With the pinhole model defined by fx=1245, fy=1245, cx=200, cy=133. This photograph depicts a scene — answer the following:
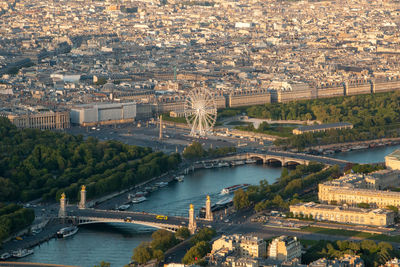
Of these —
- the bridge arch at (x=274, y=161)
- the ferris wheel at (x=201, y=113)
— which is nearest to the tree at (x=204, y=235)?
the bridge arch at (x=274, y=161)

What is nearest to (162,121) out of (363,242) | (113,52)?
(363,242)

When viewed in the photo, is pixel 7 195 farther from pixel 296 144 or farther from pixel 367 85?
pixel 367 85

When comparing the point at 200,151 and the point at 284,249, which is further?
the point at 200,151

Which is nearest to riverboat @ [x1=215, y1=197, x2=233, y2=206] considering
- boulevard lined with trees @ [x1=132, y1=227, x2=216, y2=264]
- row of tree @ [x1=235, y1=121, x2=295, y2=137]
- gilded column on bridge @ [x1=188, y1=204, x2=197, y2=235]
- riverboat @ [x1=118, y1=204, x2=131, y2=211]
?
riverboat @ [x1=118, y1=204, x2=131, y2=211]

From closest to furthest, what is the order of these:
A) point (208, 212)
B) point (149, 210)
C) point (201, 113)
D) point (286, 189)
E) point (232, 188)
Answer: point (208, 212), point (149, 210), point (286, 189), point (232, 188), point (201, 113)

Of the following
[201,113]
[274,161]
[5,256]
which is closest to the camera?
[5,256]

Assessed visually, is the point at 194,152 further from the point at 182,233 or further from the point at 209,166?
the point at 182,233

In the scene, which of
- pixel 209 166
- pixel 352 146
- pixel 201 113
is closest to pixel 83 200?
pixel 209 166
